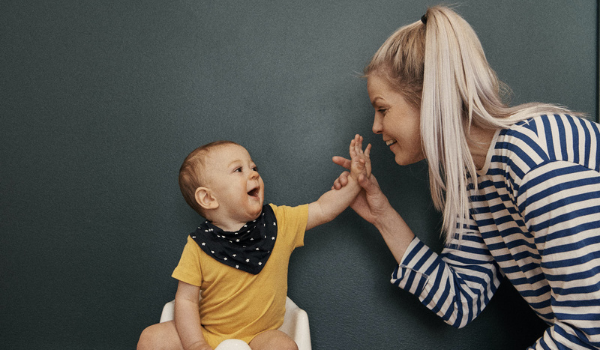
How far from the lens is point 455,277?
1.05 m

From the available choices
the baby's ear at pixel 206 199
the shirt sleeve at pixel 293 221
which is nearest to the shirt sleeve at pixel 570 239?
the shirt sleeve at pixel 293 221

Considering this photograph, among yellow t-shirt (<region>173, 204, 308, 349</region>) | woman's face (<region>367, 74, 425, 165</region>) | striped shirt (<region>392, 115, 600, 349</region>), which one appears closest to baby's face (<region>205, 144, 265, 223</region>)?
yellow t-shirt (<region>173, 204, 308, 349</region>)

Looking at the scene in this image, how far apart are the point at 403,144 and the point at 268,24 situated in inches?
21.7

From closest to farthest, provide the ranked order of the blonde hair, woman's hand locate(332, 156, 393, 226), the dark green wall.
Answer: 1. the blonde hair
2. woman's hand locate(332, 156, 393, 226)
3. the dark green wall

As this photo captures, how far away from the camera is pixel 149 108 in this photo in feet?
3.91

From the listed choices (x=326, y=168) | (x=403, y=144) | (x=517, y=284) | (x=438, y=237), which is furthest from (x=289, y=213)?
(x=517, y=284)

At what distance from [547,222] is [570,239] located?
5cm

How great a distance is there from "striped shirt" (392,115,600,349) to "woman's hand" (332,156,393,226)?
19 cm

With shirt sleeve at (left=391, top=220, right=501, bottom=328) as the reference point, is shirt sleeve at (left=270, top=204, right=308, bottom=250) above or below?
above

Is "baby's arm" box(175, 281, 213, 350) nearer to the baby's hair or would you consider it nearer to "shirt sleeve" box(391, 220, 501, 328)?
the baby's hair

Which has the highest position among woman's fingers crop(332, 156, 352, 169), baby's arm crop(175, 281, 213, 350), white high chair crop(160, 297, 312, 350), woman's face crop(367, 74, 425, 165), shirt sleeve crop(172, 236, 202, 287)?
woman's face crop(367, 74, 425, 165)

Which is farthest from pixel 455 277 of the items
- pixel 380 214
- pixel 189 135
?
pixel 189 135

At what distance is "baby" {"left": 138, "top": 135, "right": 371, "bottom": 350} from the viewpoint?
94 cm

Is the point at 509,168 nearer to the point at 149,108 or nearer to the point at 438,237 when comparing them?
the point at 438,237
